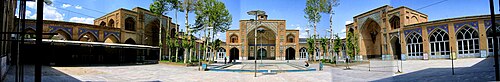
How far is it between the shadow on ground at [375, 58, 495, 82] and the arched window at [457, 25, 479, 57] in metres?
0.19

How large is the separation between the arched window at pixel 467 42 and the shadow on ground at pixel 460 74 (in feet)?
0.63

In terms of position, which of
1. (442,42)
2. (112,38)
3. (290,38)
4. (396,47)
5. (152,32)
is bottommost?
(396,47)

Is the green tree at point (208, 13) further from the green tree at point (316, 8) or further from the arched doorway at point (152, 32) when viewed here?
the green tree at point (316, 8)

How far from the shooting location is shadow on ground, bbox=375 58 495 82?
130 inches

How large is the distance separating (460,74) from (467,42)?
25.8 inches

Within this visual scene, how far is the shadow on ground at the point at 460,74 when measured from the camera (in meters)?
3.29

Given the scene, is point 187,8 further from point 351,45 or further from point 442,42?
point 442,42

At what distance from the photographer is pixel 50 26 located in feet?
56.4

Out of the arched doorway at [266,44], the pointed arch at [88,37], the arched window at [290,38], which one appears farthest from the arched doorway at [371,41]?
the pointed arch at [88,37]

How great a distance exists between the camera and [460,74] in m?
4.34

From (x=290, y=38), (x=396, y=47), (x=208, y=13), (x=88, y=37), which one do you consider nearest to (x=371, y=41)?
(x=396, y=47)

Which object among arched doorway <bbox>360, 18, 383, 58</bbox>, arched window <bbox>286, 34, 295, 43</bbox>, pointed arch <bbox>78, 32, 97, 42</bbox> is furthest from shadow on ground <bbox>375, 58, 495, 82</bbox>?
arched window <bbox>286, 34, 295, 43</bbox>

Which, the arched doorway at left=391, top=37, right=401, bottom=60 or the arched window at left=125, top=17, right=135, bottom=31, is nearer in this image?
the arched doorway at left=391, top=37, right=401, bottom=60

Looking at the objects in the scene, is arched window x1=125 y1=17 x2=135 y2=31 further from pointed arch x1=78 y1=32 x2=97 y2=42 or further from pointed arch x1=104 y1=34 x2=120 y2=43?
pointed arch x1=78 y1=32 x2=97 y2=42
